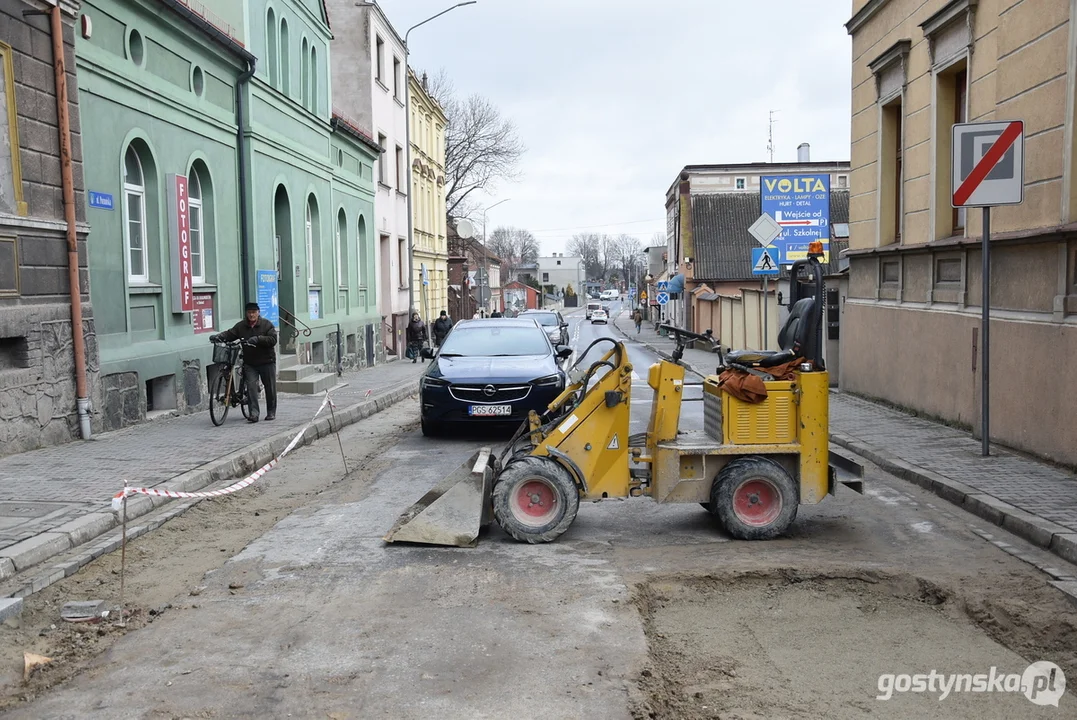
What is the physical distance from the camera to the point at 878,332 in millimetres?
14539

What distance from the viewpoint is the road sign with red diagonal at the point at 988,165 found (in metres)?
9.02

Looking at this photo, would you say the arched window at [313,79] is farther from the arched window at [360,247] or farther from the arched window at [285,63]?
the arched window at [360,247]

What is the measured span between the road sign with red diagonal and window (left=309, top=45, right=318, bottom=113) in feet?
53.4

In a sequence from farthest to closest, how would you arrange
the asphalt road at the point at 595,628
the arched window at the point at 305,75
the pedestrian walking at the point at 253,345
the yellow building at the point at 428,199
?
the yellow building at the point at 428,199 < the arched window at the point at 305,75 < the pedestrian walking at the point at 253,345 < the asphalt road at the point at 595,628

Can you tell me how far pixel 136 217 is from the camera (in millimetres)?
13398

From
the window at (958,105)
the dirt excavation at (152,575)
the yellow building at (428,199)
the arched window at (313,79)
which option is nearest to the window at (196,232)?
the dirt excavation at (152,575)

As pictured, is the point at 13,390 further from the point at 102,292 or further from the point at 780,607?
the point at 780,607

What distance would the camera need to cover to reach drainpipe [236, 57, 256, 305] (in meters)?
17.0

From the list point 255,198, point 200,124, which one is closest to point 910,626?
point 200,124

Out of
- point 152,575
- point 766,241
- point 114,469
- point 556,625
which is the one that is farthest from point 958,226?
point 152,575

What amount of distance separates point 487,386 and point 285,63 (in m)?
11.6

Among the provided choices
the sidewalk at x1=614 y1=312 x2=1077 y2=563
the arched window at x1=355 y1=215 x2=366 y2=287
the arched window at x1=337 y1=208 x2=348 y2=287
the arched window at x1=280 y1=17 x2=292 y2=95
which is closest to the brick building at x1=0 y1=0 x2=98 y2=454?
the sidewalk at x1=614 y1=312 x2=1077 y2=563

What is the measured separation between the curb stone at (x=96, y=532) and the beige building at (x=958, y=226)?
25.3ft

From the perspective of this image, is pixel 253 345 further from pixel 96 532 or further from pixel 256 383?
pixel 96 532
